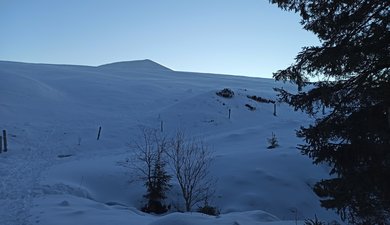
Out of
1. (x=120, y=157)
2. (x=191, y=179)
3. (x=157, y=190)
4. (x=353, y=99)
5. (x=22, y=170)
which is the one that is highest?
(x=353, y=99)

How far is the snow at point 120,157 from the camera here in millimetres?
12500

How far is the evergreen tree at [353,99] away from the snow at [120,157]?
286 centimetres

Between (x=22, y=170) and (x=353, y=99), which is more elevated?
(x=353, y=99)

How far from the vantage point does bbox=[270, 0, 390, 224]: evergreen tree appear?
7609mm

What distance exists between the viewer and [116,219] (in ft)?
35.8

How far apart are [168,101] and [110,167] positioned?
29.7 metres

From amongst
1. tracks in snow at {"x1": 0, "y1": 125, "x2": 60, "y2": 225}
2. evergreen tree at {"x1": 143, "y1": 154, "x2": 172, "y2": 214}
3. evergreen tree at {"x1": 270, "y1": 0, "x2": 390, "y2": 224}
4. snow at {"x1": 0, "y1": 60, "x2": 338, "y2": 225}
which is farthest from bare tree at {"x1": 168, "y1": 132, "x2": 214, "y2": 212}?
evergreen tree at {"x1": 270, "y1": 0, "x2": 390, "y2": 224}

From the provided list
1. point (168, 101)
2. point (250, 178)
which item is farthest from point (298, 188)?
point (168, 101)

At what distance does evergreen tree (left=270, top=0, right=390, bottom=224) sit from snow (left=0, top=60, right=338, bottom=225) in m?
2.86

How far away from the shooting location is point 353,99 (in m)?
8.16

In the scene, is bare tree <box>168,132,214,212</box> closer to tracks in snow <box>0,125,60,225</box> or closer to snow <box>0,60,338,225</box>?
snow <box>0,60,338,225</box>

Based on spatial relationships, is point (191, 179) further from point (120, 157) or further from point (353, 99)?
point (353, 99)

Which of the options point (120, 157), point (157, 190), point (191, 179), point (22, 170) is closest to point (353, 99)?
point (191, 179)

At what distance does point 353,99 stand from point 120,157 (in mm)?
20163
